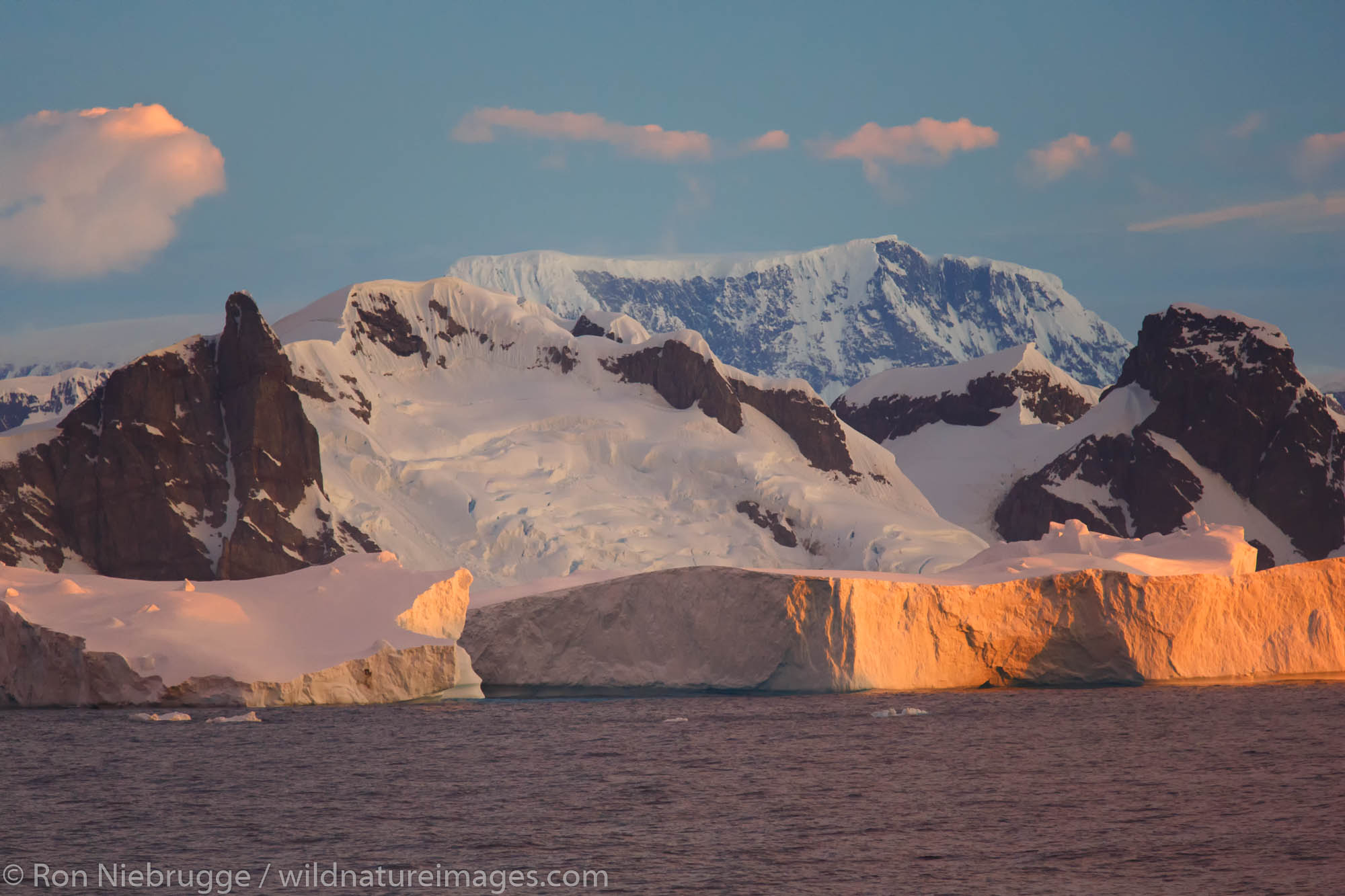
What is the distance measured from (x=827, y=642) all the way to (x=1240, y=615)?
19.2 m

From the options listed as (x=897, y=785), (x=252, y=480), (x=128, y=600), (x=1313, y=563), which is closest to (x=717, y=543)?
(x=252, y=480)

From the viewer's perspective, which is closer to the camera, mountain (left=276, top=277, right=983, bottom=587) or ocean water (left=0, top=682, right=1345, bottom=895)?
ocean water (left=0, top=682, right=1345, bottom=895)

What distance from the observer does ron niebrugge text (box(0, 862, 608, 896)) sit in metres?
28.1

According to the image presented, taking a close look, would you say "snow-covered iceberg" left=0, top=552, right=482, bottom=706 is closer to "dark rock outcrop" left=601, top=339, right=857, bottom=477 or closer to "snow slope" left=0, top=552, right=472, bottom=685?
"snow slope" left=0, top=552, right=472, bottom=685

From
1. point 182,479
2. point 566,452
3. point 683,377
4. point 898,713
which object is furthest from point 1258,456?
point 898,713

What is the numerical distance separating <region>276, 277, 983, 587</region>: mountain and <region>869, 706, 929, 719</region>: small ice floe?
83353 mm

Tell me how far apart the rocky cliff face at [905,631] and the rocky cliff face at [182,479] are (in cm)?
7062

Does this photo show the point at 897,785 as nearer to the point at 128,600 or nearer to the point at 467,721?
the point at 467,721

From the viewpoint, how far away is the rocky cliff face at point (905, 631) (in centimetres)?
6544

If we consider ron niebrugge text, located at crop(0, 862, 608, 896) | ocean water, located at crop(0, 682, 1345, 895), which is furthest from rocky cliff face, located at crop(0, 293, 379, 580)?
ron niebrugge text, located at crop(0, 862, 608, 896)

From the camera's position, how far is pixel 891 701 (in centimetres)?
6538

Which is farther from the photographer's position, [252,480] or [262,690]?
[252,480]

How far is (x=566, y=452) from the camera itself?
6535 inches

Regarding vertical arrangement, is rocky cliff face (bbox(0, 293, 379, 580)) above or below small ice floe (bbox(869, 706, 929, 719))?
above
